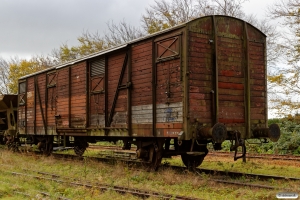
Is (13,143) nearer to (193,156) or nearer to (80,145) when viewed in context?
(80,145)

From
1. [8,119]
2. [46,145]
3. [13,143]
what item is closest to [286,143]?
[46,145]

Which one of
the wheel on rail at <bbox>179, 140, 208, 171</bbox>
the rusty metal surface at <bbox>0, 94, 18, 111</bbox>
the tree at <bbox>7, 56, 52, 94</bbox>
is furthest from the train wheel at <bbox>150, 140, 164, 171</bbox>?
the tree at <bbox>7, 56, 52, 94</bbox>

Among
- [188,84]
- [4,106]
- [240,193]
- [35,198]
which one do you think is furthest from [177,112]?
[4,106]

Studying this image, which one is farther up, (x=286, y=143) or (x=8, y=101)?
(x=8, y=101)

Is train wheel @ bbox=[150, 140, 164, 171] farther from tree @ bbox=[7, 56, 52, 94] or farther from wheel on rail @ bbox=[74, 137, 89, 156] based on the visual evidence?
tree @ bbox=[7, 56, 52, 94]

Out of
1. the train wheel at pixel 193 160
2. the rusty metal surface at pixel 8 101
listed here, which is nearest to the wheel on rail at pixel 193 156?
the train wheel at pixel 193 160

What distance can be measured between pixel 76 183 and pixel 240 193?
12.1 ft

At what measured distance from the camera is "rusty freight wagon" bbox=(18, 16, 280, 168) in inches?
356

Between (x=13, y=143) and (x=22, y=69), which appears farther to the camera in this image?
(x=22, y=69)

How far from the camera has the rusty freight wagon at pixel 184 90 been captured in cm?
904

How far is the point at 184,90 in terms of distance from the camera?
29.1ft

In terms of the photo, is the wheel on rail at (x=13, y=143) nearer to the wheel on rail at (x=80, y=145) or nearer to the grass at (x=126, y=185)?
the wheel on rail at (x=80, y=145)

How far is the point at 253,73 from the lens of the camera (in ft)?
33.3

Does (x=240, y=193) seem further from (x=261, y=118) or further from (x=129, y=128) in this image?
(x=129, y=128)
